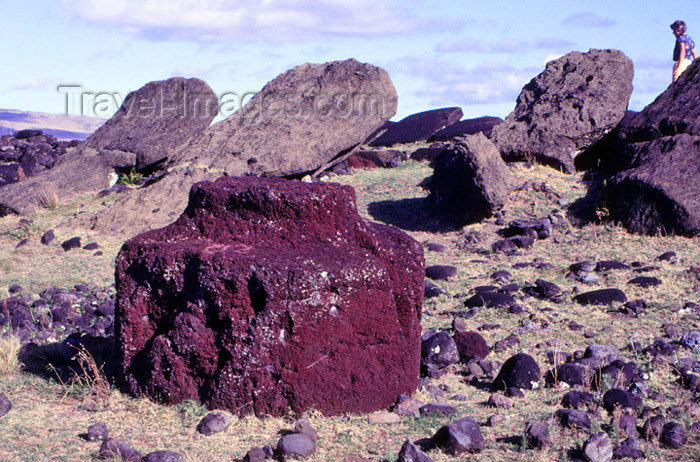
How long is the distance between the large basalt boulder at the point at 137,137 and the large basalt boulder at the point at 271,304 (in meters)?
9.55

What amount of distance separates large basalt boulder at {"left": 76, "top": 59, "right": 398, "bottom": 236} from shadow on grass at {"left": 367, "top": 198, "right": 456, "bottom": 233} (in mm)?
1589

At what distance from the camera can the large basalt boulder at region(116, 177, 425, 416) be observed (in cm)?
397

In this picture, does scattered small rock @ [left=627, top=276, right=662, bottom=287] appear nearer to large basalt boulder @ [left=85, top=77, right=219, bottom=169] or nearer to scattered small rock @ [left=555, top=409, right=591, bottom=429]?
scattered small rock @ [left=555, top=409, right=591, bottom=429]

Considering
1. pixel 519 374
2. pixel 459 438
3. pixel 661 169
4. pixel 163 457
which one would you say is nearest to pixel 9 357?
pixel 163 457

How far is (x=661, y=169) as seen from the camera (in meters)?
9.48

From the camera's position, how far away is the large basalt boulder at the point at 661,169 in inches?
352

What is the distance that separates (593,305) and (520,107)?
6.73m

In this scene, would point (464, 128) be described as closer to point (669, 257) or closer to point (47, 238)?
point (669, 257)

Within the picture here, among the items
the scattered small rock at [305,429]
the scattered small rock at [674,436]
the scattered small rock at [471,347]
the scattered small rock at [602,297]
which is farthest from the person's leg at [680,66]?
the scattered small rock at [305,429]

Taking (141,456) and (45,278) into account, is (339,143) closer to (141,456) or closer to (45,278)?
(45,278)

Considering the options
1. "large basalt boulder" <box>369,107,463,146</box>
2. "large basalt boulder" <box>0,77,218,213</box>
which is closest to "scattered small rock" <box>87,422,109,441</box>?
"large basalt boulder" <box>0,77,218,213</box>

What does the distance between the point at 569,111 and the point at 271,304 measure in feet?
30.0

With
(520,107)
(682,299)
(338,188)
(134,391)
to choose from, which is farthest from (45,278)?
(520,107)

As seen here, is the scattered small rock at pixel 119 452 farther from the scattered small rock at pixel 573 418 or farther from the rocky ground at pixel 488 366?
the scattered small rock at pixel 573 418
